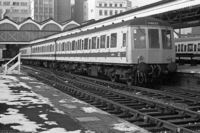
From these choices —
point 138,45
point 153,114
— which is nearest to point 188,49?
point 138,45

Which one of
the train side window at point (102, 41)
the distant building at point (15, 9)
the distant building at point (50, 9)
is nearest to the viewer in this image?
the train side window at point (102, 41)

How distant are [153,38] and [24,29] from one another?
60237 mm

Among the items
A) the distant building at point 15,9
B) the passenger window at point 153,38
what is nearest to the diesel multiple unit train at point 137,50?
the passenger window at point 153,38

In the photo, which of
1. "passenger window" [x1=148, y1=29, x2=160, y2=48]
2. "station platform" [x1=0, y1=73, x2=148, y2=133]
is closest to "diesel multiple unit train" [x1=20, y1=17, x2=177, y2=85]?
"passenger window" [x1=148, y1=29, x2=160, y2=48]

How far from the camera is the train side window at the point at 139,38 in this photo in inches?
597

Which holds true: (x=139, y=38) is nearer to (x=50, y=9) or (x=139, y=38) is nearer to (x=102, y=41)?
(x=102, y=41)

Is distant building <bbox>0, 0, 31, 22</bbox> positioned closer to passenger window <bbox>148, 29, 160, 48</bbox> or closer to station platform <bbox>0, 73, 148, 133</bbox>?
passenger window <bbox>148, 29, 160, 48</bbox>

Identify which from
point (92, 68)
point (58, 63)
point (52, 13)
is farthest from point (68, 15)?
point (92, 68)

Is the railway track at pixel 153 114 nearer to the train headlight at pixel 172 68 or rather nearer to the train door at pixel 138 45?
the train headlight at pixel 172 68

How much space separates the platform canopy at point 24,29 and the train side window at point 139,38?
5608cm

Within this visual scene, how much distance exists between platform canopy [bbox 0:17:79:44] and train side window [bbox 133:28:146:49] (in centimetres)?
5608

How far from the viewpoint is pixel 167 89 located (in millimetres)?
14898

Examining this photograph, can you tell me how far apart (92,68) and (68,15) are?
392 ft

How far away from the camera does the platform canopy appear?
68.8m
